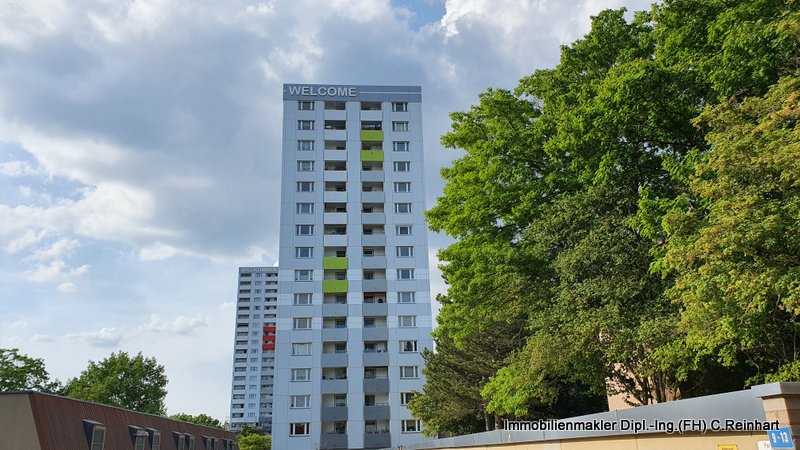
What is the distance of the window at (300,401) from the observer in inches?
2211

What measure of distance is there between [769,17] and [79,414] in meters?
33.3

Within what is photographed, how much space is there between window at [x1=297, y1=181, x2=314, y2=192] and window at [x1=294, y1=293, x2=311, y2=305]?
1143cm

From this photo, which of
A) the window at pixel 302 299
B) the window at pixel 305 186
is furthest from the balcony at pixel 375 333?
the window at pixel 305 186

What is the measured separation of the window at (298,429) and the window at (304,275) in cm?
1403

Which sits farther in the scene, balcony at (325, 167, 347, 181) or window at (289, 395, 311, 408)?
balcony at (325, 167, 347, 181)

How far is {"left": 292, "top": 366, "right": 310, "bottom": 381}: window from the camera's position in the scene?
2245 inches

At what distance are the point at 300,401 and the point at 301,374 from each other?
2522mm

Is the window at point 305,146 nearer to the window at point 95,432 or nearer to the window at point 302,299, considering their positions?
the window at point 302,299

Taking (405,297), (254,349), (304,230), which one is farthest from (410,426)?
(254,349)

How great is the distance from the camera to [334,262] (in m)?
61.3

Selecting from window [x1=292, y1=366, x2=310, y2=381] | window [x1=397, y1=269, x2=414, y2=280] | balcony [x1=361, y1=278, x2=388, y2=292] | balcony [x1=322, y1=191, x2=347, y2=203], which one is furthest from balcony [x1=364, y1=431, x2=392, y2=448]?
balcony [x1=322, y1=191, x2=347, y2=203]

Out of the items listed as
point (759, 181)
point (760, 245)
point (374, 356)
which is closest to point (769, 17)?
point (759, 181)

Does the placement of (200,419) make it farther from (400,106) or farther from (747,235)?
(747,235)

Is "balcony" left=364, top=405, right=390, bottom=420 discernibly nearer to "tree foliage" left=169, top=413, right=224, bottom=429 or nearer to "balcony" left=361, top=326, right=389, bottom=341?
"balcony" left=361, top=326, right=389, bottom=341
